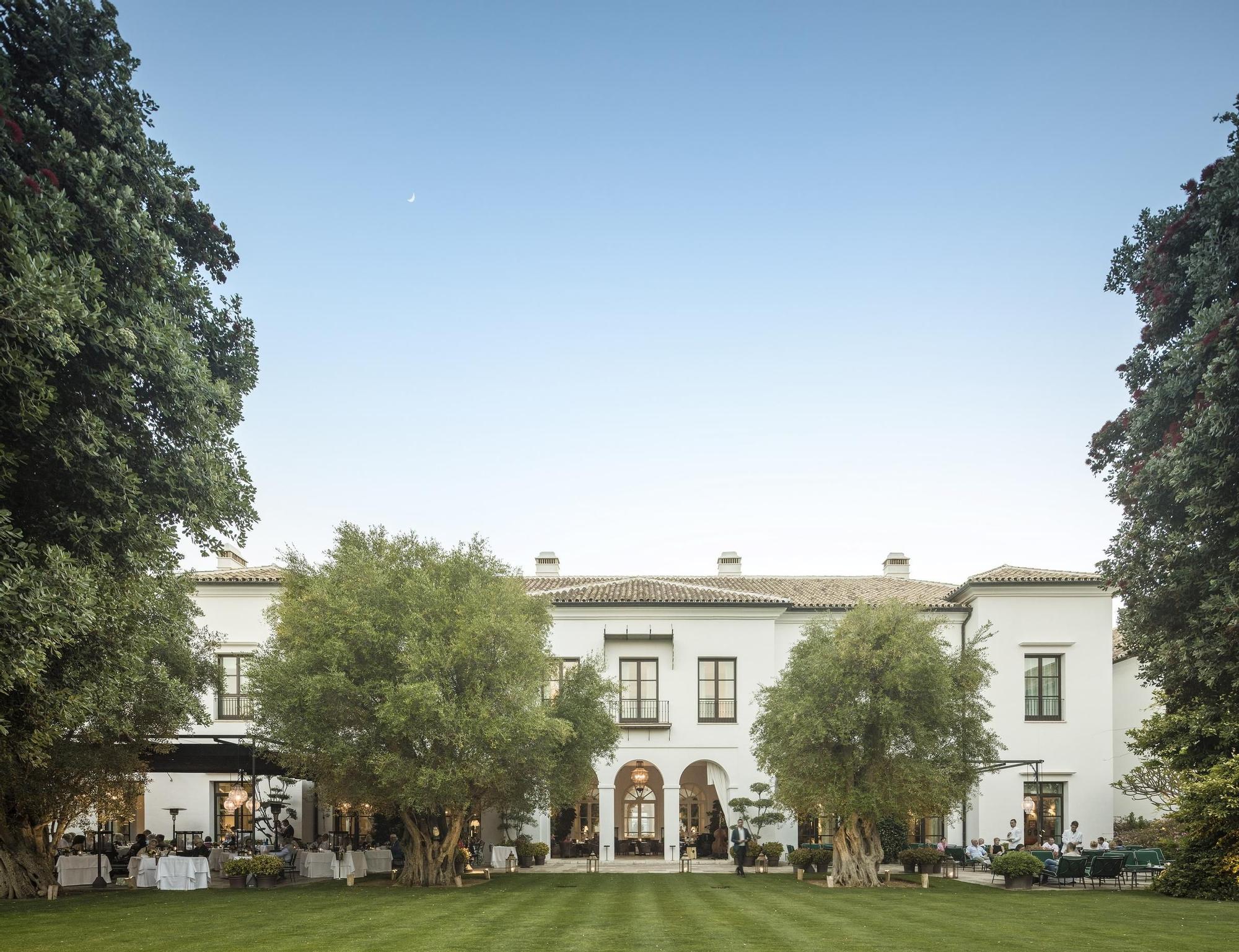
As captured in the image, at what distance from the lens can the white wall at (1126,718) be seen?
102ft

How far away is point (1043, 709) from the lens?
3109 cm

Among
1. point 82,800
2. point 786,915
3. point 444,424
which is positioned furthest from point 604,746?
point 82,800

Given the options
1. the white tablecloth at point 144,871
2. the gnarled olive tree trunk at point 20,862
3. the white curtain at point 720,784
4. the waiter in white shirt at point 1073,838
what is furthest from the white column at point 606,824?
the gnarled olive tree trunk at point 20,862

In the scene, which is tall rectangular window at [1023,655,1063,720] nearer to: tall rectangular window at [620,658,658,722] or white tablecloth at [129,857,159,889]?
tall rectangular window at [620,658,658,722]

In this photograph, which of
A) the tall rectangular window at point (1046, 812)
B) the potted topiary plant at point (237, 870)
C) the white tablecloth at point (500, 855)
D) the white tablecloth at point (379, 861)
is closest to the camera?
the potted topiary plant at point (237, 870)

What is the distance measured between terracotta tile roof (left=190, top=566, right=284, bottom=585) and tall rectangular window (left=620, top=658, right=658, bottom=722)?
453 inches

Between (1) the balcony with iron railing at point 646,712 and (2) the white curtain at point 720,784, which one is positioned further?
(1) the balcony with iron railing at point 646,712

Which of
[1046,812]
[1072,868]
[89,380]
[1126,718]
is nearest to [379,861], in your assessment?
[1072,868]

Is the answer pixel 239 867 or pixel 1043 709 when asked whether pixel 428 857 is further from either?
pixel 1043 709

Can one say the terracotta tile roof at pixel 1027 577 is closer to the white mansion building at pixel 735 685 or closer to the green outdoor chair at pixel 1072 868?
the white mansion building at pixel 735 685

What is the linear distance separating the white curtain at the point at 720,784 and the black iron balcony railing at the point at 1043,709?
956cm

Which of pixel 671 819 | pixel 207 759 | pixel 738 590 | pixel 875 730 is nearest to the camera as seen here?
pixel 875 730

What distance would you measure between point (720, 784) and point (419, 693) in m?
14.5

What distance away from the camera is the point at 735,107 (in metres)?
20.4
